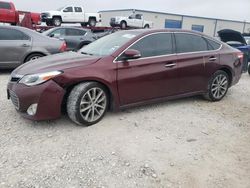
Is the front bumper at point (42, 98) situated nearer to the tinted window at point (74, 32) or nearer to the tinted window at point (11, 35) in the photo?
the tinted window at point (11, 35)

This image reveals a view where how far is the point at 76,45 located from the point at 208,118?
970 cm

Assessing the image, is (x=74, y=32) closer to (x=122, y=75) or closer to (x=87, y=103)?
(x=122, y=75)

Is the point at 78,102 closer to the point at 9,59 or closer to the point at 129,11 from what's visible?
the point at 9,59

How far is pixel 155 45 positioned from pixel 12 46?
479 cm

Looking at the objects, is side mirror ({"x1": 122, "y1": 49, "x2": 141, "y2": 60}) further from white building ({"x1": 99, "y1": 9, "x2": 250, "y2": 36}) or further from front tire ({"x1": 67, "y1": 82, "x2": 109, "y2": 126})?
white building ({"x1": 99, "y1": 9, "x2": 250, "y2": 36})

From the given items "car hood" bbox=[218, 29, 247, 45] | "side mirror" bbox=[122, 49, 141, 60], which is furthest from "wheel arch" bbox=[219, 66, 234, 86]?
"car hood" bbox=[218, 29, 247, 45]

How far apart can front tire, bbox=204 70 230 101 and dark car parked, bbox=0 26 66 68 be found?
4912 mm

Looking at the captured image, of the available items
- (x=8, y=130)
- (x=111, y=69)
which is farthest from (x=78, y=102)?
(x=8, y=130)

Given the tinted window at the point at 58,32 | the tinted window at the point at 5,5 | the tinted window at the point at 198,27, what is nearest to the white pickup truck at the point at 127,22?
the tinted window at the point at 5,5

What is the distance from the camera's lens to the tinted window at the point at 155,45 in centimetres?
466

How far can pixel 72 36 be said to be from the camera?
43.9ft

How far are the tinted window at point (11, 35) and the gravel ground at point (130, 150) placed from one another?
3.54 m

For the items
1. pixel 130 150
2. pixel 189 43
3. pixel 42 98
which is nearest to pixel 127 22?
pixel 189 43

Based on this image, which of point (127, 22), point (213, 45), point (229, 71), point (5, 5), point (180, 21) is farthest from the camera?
point (180, 21)
